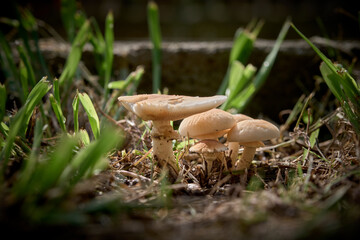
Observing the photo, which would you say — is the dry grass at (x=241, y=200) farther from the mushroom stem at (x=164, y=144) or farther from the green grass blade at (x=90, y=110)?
the green grass blade at (x=90, y=110)

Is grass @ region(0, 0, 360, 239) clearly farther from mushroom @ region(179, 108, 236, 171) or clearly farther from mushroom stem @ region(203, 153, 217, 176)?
mushroom @ region(179, 108, 236, 171)

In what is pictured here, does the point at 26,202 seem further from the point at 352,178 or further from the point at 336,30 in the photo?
the point at 336,30

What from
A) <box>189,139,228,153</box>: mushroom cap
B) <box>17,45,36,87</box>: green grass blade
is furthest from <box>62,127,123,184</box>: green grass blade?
<box>17,45,36,87</box>: green grass blade

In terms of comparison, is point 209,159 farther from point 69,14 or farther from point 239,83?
point 69,14

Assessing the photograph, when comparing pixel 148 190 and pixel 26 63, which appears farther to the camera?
pixel 26 63

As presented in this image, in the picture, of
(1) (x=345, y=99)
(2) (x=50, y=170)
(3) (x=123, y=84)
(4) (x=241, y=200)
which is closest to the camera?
(2) (x=50, y=170)

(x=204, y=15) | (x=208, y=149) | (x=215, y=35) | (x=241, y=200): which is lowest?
(x=241, y=200)

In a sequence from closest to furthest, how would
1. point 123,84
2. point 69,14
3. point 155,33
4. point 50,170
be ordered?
point 50,170 < point 123,84 < point 155,33 < point 69,14

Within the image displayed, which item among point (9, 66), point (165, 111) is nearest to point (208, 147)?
point (165, 111)
